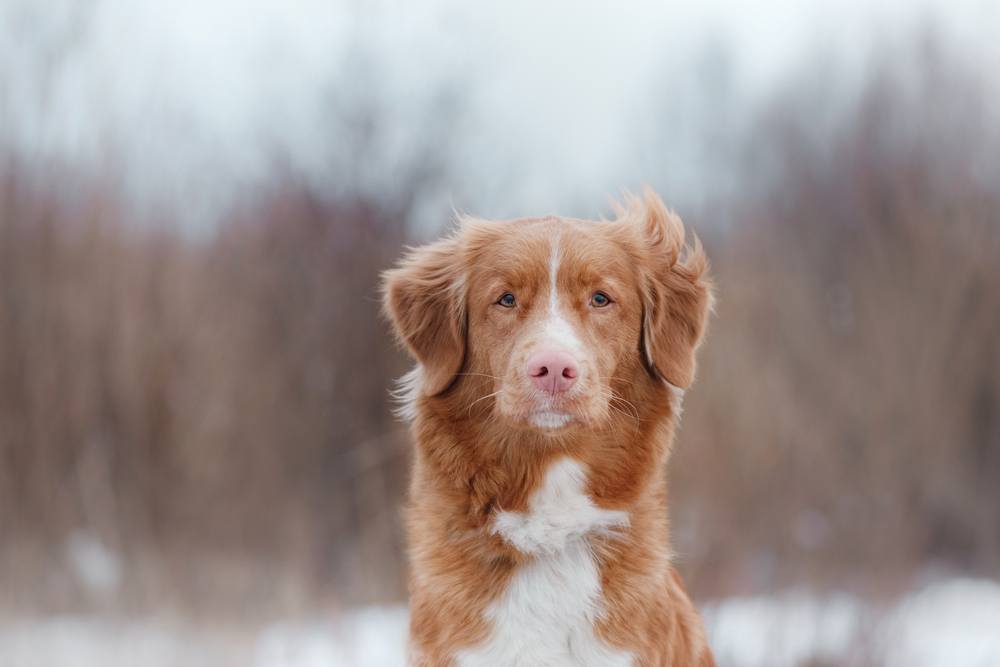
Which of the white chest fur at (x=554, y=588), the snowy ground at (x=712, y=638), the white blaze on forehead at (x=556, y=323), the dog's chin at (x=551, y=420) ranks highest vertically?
the white blaze on forehead at (x=556, y=323)

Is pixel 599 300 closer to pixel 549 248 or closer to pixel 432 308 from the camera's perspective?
pixel 549 248

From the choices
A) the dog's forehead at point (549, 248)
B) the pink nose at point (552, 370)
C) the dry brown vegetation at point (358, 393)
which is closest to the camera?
the pink nose at point (552, 370)

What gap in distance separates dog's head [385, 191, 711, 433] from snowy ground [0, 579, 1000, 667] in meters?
3.04

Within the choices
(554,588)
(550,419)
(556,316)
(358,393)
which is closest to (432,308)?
(556,316)

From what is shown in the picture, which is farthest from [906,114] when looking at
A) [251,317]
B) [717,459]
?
[251,317]

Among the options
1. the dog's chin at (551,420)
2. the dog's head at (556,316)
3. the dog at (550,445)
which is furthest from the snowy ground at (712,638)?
the dog's chin at (551,420)

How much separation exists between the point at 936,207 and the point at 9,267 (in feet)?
36.6

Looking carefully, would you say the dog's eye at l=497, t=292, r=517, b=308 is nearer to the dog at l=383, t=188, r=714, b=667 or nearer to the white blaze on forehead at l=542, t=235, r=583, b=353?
the dog at l=383, t=188, r=714, b=667

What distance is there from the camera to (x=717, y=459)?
11.5 m

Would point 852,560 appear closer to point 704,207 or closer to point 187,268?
point 704,207

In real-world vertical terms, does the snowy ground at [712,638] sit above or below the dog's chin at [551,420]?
below

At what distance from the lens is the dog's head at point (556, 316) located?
3975 millimetres

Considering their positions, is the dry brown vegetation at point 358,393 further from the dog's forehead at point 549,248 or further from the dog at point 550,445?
the dog's forehead at point 549,248

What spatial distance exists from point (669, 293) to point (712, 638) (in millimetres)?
3068
